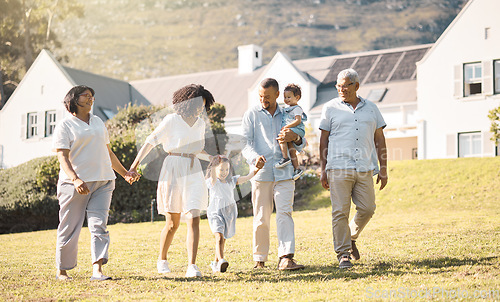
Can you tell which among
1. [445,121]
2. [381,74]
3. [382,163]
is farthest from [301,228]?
[381,74]

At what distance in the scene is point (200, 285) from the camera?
5.83 metres

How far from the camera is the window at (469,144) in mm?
25000

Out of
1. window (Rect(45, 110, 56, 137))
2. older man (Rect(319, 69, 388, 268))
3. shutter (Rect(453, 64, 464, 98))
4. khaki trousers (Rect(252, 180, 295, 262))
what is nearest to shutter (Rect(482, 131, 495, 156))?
shutter (Rect(453, 64, 464, 98))

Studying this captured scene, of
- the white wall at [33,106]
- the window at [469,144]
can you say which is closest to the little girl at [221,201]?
the window at [469,144]

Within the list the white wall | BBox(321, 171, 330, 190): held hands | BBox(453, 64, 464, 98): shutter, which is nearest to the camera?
BBox(321, 171, 330, 190): held hands

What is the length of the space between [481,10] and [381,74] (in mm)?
7137

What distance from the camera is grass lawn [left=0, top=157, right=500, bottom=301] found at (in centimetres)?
526

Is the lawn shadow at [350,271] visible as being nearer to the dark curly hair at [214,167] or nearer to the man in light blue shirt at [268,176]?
the man in light blue shirt at [268,176]

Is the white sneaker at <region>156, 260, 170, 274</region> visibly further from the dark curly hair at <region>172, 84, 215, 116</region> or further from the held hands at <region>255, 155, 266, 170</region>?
the dark curly hair at <region>172, 84, 215, 116</region>

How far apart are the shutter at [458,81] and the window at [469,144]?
68.4 inches

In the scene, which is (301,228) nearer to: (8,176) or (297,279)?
(297,279)

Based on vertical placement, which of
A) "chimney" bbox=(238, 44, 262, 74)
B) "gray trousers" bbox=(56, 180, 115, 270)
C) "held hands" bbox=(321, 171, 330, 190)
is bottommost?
"gray trousers" bbox=(56, 180, 115, 270)

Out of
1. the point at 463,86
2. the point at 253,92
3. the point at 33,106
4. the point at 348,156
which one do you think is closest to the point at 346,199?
the point at 348,156

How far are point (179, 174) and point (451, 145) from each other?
21.3 m
